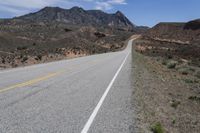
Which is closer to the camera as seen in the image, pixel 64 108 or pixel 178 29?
pixel 64 108

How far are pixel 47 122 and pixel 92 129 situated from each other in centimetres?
112

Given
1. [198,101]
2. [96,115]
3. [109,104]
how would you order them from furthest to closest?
[198,101] → [109,104] → [96,115]

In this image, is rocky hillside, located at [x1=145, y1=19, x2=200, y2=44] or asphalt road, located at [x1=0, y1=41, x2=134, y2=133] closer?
asphalt road, located at [x1=0, y1=41, x2=134, y2=133]

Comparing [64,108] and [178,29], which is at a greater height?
[64,108]

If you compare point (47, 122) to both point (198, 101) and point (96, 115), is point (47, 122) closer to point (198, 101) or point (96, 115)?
point (96, 115)

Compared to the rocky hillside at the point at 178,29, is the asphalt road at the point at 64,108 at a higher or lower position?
higher

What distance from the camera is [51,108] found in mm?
9742

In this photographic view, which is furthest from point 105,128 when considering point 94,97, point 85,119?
point 94,97

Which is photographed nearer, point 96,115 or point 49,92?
point 96,115

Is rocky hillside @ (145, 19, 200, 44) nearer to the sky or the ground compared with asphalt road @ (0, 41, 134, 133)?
nearer to the ground

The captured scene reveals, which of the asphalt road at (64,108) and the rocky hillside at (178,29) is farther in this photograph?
the rocky hillside at (178,29)

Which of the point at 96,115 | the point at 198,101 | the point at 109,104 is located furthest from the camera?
the point at 198,101

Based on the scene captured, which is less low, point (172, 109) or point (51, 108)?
point (51, 108)

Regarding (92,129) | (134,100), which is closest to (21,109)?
(92,129)
